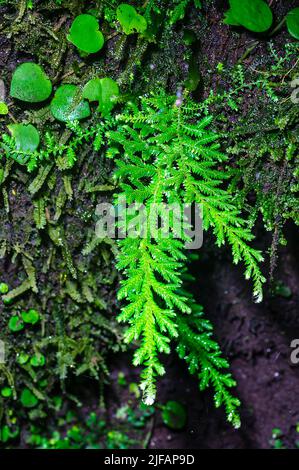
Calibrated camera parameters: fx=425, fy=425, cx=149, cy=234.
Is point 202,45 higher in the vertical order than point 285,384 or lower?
higher

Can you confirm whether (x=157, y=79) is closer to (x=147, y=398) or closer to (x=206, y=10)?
(x=206, y=10)

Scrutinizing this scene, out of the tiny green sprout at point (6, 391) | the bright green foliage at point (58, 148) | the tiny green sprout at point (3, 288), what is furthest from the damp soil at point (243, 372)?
the bright green foliage at point (58, 148)

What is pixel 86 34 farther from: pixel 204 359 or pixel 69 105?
pixel 204 359

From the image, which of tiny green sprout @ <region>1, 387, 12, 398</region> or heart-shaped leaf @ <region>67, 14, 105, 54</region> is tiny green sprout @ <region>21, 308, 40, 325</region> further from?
heart-shaped leaf @ <region>67, 14, 105, 54</region>

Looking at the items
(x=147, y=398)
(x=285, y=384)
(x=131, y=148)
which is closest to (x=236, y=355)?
(x=285, y=384)

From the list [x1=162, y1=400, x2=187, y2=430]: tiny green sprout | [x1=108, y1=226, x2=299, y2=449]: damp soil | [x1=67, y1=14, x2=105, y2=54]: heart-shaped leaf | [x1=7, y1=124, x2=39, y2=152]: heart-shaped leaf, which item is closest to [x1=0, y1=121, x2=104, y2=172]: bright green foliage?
[x1=7, y1=124, x2=39, y2=152]: heart-shaped leaf

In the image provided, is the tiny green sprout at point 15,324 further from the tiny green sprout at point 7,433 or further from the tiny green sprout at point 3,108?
the tiny green sprout at point 3,108
